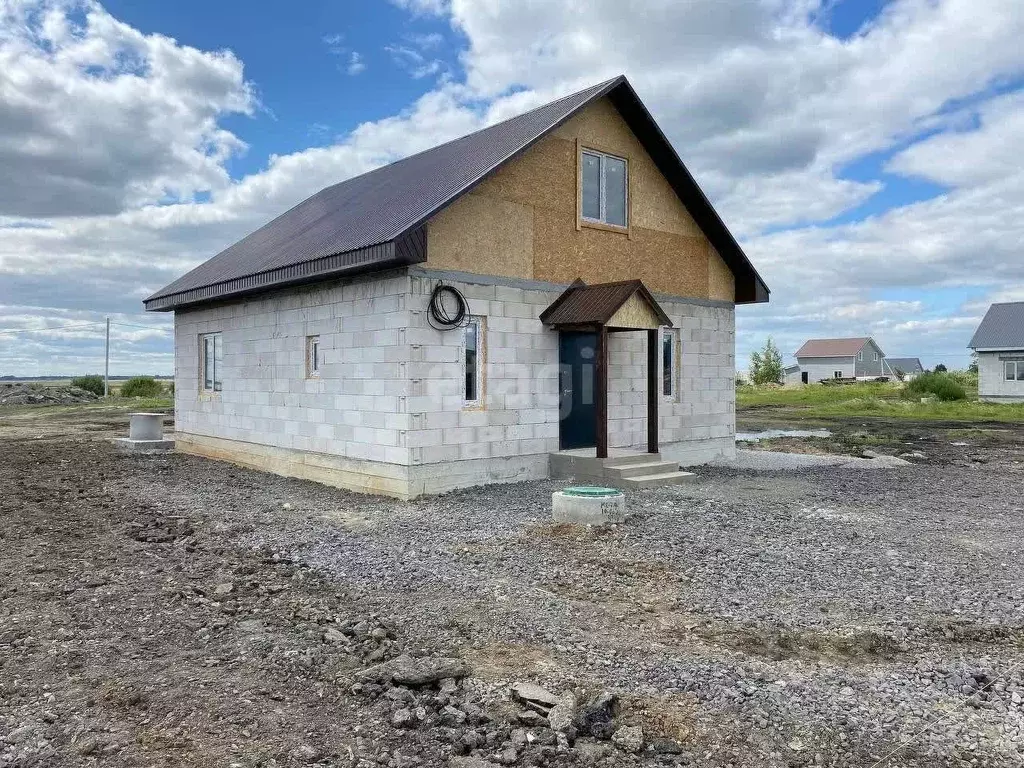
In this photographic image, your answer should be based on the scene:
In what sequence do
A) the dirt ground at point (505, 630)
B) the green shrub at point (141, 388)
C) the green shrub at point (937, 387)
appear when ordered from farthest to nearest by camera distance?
the green shrub at point (141, 388) → the green shrub at point (937, 387) → the dirt ground at point (505, 630)

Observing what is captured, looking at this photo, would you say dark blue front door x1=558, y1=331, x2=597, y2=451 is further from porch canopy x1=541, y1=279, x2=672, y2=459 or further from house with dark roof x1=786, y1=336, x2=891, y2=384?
house with dark roof x1=786, y1=336, x2=891, y2=384

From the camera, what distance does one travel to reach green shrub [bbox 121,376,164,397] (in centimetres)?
4225

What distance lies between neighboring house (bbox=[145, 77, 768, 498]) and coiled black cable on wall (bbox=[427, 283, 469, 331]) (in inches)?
0.8

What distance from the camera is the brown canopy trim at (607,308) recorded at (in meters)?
11.0

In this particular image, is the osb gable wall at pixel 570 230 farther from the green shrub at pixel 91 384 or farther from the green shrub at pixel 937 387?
the green shrub at pixel 91 384

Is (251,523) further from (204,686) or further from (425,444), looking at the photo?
(204,686)

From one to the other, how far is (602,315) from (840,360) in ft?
235

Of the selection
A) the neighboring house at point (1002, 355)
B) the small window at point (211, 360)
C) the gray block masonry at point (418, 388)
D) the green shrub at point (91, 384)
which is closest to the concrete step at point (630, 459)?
the gray block masonry at point (418, 388)

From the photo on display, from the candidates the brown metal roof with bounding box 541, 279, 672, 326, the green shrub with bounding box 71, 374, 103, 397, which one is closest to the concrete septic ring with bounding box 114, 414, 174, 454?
the brown metal roof with bounding box 541, 279, 672, 326

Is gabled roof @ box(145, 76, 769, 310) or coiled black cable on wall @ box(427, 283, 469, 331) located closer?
gabled roof @ box(145, 76, 769, 310)

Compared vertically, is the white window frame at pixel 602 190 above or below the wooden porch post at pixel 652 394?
above

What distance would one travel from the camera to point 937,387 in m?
38.3

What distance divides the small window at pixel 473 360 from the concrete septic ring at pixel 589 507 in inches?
109

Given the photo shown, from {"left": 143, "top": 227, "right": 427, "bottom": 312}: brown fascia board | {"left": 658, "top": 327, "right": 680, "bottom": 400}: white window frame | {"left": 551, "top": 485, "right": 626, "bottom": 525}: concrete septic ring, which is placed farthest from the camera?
{"left": 658, "top": 327, "right": 680, "bottom": 400}: white window frame
